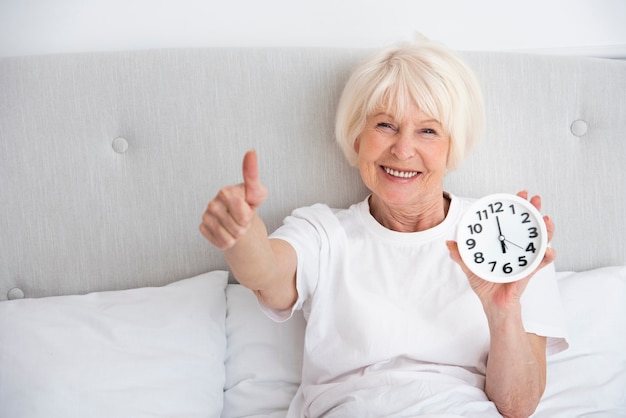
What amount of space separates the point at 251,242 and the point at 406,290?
46 cm

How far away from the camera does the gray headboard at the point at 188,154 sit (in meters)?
1.67

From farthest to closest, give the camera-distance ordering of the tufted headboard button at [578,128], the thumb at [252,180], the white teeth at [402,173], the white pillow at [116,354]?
the tufted headboard button at [578,128]
the white teeth at [402,173]
the white pillow at [116,354]
the thumb at [252,180]

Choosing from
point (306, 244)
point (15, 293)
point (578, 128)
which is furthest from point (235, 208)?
point (578, 128)

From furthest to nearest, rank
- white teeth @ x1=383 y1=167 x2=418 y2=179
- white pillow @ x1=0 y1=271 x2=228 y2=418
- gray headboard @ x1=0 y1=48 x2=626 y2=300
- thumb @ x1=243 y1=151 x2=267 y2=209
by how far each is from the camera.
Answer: gray headboard @ x1=0 y1=48 x2=626 y2=300 → white teeth @ x1=383 y1=167 x2=418 y2=179 → white pillow @ x1=0 y1=271 x2=228 y2=418 → thumb @ x1=243 y1=151 x2=267 y2=209

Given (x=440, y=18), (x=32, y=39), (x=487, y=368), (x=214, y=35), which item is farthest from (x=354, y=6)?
(x=487, y=368)

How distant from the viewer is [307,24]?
6.19 ft

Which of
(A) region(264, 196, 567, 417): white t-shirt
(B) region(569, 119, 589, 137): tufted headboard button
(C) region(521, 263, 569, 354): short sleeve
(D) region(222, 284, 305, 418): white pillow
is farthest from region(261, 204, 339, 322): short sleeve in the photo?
(B) region(569, 119, 589, 137): tufted headboard button

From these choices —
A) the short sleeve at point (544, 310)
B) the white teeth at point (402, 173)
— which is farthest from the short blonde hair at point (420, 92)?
the short sleeve at point (544, 310)

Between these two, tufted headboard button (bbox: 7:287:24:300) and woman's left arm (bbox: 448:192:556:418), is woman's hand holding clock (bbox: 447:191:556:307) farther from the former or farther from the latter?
tufted headboard button (bbox: 7:287:24:300)

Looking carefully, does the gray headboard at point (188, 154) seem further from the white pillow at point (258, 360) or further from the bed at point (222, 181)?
the white pillow at point (258, 360)

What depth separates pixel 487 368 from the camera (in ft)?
4.67

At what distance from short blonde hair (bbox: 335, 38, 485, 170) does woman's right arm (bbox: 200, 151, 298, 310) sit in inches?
15.9

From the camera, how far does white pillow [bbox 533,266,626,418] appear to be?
1.53 m

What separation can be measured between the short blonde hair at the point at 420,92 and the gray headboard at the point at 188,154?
7.3 inches
